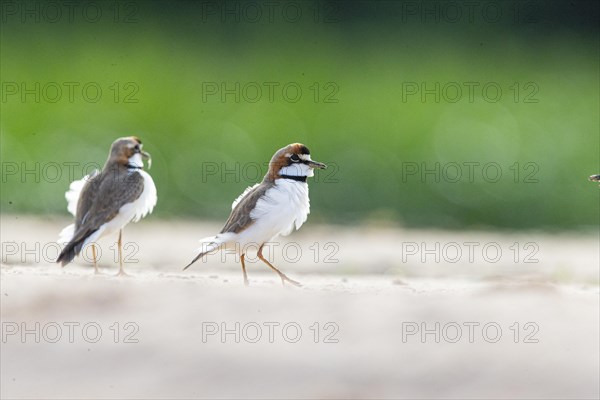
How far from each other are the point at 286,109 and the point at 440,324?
982 centimetres

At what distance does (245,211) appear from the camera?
5613 millimetres

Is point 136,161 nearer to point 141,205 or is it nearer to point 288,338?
point 141,205

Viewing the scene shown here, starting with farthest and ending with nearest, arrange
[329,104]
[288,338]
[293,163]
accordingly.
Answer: [329,104] < [293,163] < [288,338]

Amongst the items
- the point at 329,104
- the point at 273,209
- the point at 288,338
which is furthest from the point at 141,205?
the point at 329,104

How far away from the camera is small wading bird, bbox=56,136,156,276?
576 cm

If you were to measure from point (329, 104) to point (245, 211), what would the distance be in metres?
9.43

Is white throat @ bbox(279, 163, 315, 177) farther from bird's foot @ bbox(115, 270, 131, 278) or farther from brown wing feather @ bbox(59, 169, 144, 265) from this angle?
bird's foot @ bbox(115, 270, 131, 278)

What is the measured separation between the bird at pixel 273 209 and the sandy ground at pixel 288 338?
8.3 inches

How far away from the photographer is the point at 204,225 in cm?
911

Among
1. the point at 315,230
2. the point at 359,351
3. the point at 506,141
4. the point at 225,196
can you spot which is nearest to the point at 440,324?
the point at 359,351

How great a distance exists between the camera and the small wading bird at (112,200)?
5758 mm

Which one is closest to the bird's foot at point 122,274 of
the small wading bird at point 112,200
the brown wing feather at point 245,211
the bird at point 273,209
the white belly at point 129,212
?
the small wading bird at point 112,200

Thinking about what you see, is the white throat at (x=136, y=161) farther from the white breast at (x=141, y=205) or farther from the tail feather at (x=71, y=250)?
the tail feather at (x=71, y=250)

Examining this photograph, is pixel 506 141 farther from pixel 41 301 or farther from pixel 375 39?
pixel 41 301
